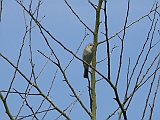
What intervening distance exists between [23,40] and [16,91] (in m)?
0.49

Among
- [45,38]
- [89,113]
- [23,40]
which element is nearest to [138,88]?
[89,113]

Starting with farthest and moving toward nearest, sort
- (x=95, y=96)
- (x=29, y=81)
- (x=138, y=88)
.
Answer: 1. (x=95, y=96)
2. (x=29, y=81)
3. (x=138, y=88)

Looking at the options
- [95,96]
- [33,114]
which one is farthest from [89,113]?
[33,114]

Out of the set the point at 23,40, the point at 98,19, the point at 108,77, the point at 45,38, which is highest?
the point at 98,19

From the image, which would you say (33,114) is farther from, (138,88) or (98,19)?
(98,19)

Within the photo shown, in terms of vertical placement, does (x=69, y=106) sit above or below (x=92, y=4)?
below

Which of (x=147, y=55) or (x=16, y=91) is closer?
(x=147, y=55)

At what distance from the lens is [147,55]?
128 inches

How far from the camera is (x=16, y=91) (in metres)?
3.55

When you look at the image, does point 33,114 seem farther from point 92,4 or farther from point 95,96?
point 92,4

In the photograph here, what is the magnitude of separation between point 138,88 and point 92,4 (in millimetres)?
1348

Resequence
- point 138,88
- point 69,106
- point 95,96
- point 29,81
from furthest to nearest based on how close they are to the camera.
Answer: point 69,106 → point 95,96 → point 29,81 → point 138,88

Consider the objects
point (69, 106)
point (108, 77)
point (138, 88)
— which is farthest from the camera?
point (69, 106)

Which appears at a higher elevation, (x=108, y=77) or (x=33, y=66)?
(x=33, y=66)
